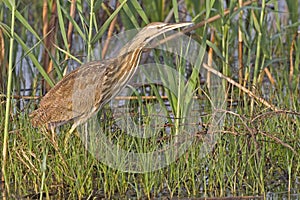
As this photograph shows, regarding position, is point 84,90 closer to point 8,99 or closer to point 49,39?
point 8,99

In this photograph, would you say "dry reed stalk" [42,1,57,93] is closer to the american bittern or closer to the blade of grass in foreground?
the american bittern

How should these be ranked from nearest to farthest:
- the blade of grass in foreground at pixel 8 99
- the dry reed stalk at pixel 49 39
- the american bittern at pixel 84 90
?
the blade of grass in foreground at pixel 8 99 < the american bittern at pixel 84 90 < the dry reed stalk at pixel 49 39

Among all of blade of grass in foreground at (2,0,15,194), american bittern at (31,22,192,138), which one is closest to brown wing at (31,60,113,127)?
american bittern at (31,22,192,138)

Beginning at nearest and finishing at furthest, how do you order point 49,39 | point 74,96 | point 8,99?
point 8,99 < point 74,96 < point 49,39

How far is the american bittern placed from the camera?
3852mm

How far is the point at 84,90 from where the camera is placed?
12.8ft

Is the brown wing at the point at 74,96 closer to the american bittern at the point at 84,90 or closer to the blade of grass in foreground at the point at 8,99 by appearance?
the american bittern at the point at 84,90

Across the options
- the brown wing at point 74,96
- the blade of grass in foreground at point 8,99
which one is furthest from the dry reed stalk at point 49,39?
the blade of grass in foreground at point 8,99

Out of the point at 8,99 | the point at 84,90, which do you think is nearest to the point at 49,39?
the point at 84,90

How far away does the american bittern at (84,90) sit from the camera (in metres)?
3.85

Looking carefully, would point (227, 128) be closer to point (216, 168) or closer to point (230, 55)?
point (216, 168)

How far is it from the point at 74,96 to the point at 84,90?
0.19 feet

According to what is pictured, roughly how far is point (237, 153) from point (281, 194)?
283mm

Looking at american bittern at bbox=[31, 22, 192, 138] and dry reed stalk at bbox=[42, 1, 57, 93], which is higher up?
dry reed stalk at bbox=[42, 1, 57, 93]
